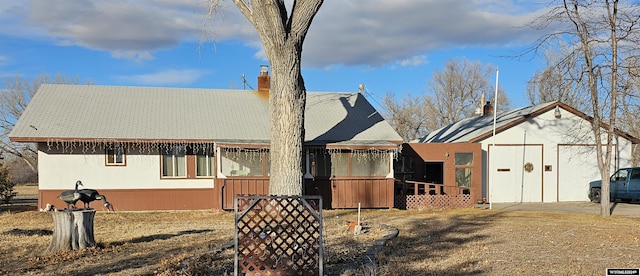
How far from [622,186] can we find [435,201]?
7992 mm

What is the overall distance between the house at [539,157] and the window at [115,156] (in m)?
12.7

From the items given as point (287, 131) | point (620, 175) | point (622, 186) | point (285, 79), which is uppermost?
point (285, 79)

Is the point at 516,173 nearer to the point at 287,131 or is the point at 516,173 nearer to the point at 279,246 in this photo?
the point at 287,131

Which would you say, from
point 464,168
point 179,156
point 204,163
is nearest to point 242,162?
point 204,163

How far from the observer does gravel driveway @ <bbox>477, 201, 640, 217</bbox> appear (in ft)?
55.9

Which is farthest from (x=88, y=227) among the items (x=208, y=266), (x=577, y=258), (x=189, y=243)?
(x=577, y=258)

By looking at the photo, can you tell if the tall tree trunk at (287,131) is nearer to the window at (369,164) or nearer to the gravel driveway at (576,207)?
the window at (369,164)

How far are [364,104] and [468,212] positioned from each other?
276 inches

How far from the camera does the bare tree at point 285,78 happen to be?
12516mm

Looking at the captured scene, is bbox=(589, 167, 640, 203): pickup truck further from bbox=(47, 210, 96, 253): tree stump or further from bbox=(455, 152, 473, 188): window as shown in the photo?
bbox=(47, 210, 96, 253): tree stump

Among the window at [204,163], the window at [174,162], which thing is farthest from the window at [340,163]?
the window at [174,162]

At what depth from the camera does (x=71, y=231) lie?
917cm

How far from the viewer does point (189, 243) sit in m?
9.91

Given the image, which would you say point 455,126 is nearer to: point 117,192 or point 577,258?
point 117,192
